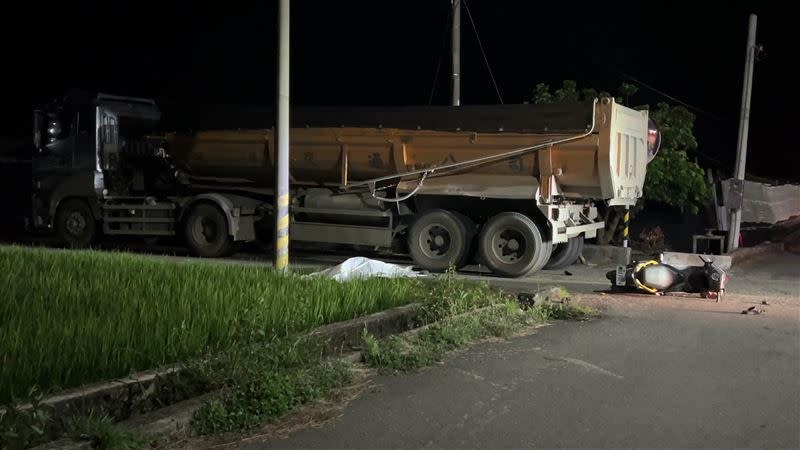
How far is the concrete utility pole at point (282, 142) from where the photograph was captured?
10.0 meters

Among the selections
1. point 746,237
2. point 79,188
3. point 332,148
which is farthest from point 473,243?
point 746,237

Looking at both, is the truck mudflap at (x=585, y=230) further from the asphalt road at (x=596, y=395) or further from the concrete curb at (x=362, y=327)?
the concrete curb at (x=362, y=327)

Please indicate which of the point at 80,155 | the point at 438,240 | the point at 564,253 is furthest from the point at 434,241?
the point at 80,155

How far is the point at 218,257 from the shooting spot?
50.9ft

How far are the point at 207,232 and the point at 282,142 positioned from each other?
615 centimetres

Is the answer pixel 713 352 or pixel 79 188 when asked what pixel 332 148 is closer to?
pixel 79 188

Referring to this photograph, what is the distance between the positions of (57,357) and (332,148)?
30.3ft

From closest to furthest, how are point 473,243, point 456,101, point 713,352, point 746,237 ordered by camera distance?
point 713,352
point 473,243
point 456,101
point 746,237

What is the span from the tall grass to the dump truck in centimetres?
378

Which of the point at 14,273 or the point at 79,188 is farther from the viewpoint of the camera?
the point at 79,188

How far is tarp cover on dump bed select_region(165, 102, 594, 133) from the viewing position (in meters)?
12.3

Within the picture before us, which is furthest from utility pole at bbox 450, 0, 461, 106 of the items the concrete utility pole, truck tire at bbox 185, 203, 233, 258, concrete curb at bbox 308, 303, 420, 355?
concrete curb at bbox 308, 303, 420, 355

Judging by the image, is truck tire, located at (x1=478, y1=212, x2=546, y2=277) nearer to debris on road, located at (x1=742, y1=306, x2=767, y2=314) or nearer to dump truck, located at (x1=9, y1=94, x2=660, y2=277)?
dump truck, located at (x1=9, y1=94, x2=660, y2=277)

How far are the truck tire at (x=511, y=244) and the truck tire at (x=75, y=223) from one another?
873 cm
